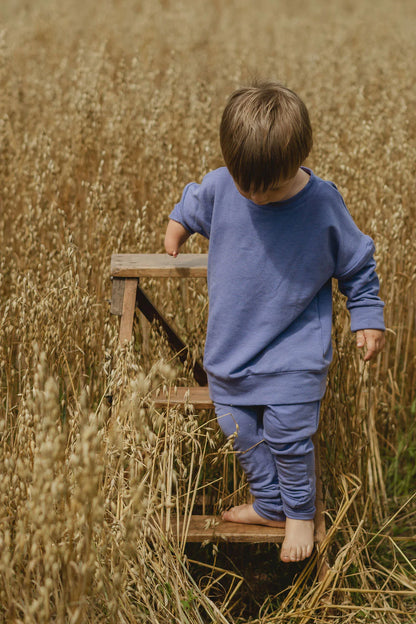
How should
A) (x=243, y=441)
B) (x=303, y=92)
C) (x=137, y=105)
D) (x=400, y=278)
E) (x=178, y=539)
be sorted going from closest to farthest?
(x=178, y=539)
(x=243, y=441)
(x=400, y=278)
(x=137, y=105)
(x=303, y=92)

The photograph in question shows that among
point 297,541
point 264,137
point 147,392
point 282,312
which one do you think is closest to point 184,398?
point 147,392

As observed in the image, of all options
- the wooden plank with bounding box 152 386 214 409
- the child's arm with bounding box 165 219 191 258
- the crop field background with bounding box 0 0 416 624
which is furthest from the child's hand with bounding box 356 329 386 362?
the child's arm with bounding box 165 219 191 258

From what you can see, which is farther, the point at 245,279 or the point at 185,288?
the point at 185,288

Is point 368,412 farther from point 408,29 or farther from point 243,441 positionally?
point 408,29

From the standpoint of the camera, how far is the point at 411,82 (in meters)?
4.80

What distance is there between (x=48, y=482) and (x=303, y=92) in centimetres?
400

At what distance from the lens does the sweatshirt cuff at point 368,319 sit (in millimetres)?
1817

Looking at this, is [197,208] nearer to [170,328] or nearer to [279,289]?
[279,289]

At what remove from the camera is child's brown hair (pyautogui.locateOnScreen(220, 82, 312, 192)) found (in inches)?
61.6

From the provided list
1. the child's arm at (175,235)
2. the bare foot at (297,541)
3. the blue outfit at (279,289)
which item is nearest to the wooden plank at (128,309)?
the child's arm at (175,235)

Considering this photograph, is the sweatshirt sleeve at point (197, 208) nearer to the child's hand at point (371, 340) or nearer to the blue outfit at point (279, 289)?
the blue outfit at point (279, 289)

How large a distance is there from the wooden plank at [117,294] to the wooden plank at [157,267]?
26mm

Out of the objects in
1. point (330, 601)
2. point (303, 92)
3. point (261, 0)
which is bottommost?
point (330, 601)

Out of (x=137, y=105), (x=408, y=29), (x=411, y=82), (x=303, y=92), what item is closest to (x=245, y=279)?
(x=137, y=105)
